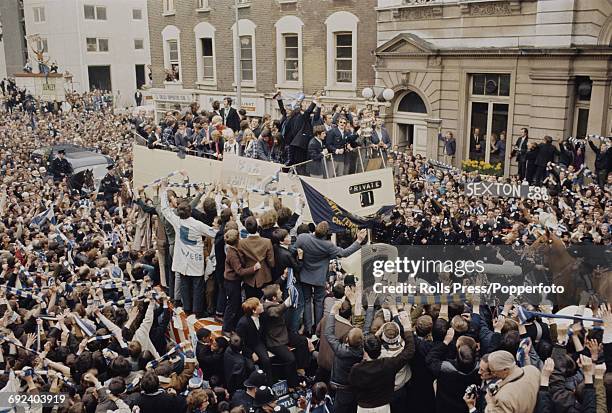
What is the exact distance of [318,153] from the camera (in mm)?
12664

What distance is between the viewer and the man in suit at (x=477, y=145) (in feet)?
65.8

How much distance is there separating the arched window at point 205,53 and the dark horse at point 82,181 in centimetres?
1051

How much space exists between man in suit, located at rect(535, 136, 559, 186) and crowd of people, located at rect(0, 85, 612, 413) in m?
2.34

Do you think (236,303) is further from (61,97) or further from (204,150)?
(61,97)

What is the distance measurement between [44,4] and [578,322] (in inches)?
1974

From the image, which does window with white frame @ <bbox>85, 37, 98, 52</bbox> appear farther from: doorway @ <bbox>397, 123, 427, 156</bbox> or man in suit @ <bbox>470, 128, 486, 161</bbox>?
man in suit @ <bbox>470, 128, 486, 161</bbox>

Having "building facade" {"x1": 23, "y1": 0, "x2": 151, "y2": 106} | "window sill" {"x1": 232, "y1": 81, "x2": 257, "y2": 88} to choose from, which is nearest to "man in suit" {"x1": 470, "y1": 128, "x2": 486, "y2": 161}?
"window sill" {"x1": 232, "y1": 81, "x2": 257, "y2": 88}

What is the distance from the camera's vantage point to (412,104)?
21.7 m

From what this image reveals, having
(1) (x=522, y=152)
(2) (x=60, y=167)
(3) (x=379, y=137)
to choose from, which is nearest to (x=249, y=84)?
(2) (x=60, y=167)

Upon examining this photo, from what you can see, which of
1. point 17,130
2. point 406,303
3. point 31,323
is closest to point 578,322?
point 406,303

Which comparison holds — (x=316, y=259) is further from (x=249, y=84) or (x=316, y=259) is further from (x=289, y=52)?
(x=249, y=84)

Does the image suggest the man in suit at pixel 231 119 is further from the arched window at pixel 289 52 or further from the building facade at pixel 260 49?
the arched window at pixel 289 52

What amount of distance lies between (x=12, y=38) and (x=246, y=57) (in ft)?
117

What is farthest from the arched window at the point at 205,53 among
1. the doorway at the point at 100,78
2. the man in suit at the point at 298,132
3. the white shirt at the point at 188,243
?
the doorway at the point at 100,78
